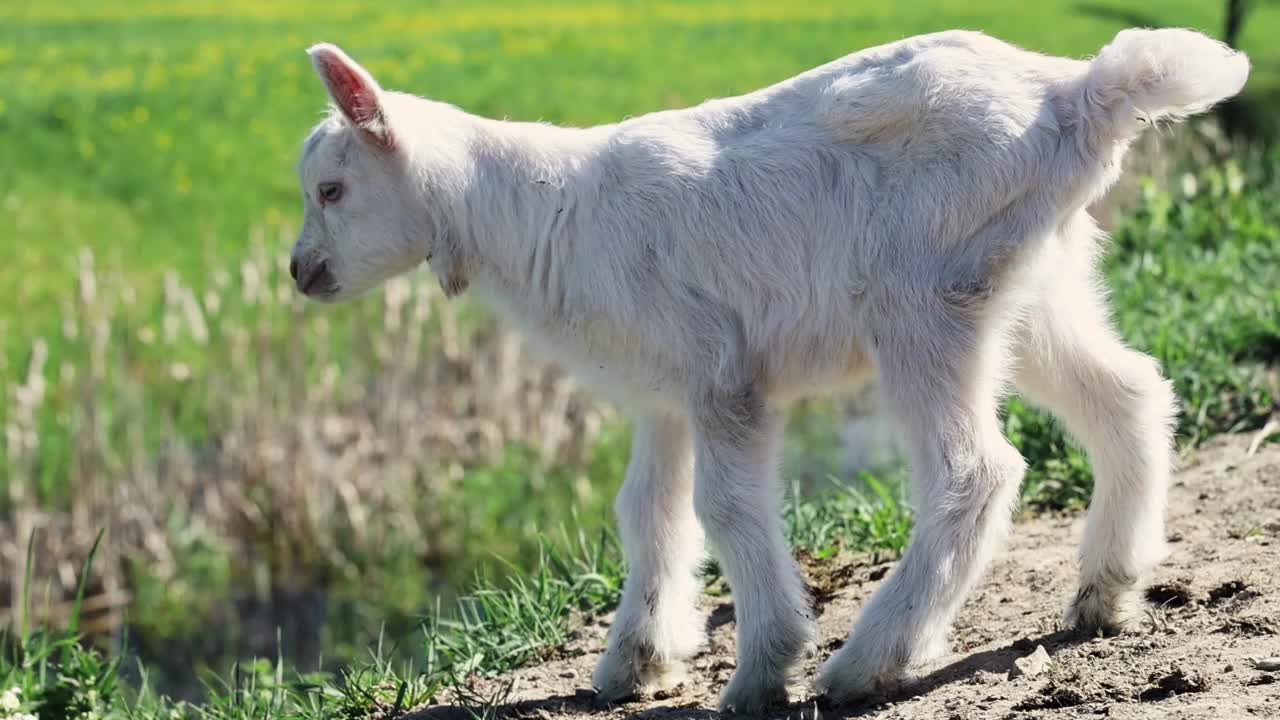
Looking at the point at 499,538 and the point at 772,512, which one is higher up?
the point at 772,512

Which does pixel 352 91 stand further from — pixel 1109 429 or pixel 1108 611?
pixel 1108 611

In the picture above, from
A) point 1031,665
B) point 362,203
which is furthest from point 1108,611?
point 362,203

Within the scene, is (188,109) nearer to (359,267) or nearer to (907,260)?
(359,267)

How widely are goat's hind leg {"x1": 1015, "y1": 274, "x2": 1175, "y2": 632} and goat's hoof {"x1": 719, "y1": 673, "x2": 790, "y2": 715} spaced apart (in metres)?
0.99

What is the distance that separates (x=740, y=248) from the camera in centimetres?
461

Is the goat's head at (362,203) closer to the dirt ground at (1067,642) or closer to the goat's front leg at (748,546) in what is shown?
the goat's front leg at (748,546)

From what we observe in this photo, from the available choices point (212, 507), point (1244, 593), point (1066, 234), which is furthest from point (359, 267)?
A: point (212, 507)

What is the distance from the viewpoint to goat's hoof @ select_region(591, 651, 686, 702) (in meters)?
4.99

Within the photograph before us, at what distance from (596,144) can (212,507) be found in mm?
5176

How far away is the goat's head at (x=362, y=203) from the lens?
4.82 m

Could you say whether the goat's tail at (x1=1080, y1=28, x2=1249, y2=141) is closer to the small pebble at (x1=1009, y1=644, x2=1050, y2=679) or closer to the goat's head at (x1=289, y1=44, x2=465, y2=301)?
the small pebble at (x1=1009, y1=644, x2=1050, y2=679)

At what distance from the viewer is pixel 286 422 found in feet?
31.1

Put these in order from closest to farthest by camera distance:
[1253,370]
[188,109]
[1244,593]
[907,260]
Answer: [907,260]
[1244,593]
[1253,370]
[188,109]

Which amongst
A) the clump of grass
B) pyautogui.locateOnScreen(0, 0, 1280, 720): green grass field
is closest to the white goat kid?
pyautogui.locateOnScreen(0, 0, 1280, 720): green grass field
